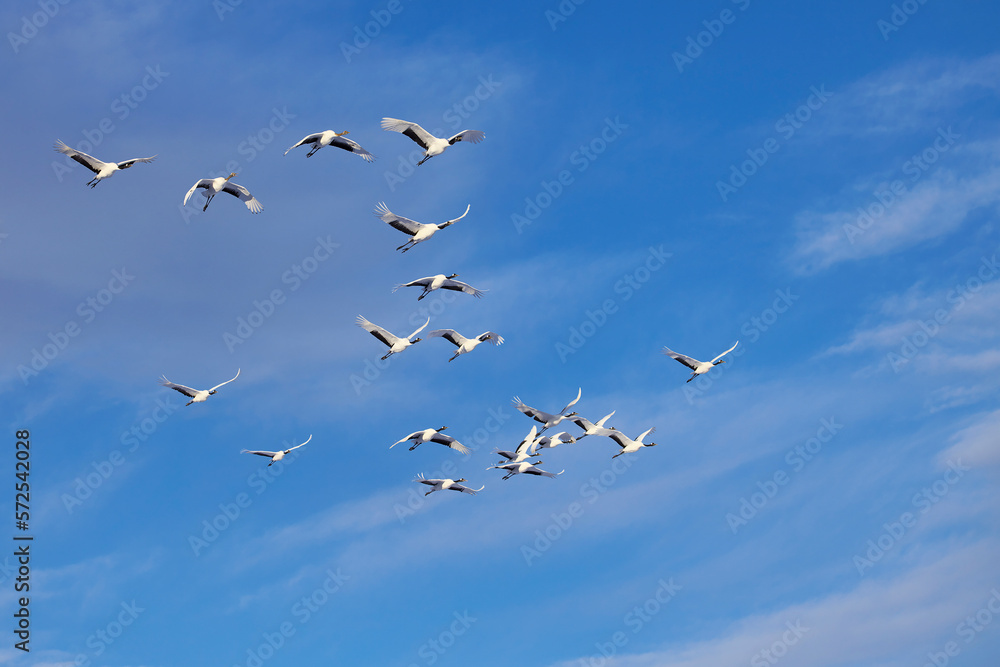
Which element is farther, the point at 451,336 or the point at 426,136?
the point at 451,336

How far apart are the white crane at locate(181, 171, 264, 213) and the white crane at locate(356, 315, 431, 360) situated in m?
12.7

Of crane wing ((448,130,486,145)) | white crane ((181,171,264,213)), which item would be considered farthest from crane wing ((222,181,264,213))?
crane wing ((448,130,486,145))

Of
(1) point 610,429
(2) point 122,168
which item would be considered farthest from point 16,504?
(1) point 610,429

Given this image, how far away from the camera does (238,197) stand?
96.3 meters

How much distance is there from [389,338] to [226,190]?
18.0 metres

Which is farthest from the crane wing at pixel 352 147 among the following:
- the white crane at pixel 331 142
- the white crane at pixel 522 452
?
the white crane at pixel 522 452

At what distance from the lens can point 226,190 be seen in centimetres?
9612

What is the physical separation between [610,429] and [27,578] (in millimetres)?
54064

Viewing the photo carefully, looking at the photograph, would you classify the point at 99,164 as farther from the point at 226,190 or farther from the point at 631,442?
the point at 631,442

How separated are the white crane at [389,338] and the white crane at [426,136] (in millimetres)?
14636

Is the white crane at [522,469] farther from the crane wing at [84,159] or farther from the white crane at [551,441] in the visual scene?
the crane wing at [84,159]

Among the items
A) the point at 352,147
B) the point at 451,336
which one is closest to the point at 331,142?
the point at 352,147

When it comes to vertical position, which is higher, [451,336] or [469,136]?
[469,136]

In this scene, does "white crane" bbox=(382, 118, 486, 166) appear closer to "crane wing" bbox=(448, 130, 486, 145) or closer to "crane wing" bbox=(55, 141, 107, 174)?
"crane wing" bbox=(448, 130, 486, 145)
